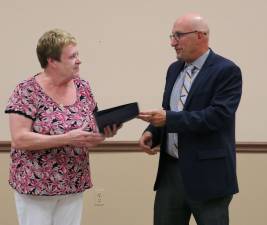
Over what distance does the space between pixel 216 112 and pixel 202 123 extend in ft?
0.27

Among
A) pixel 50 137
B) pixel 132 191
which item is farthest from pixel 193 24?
pixel 132 191

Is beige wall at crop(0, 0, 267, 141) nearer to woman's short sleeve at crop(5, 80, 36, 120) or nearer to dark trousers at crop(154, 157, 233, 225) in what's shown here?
dark trousers at crop(154, 157, 233, 225)

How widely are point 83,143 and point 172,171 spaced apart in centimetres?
53

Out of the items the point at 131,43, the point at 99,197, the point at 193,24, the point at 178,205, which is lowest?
the point at 99,197

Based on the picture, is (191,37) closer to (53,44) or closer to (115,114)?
(115,114)

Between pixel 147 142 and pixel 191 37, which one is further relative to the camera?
pixel 147 142

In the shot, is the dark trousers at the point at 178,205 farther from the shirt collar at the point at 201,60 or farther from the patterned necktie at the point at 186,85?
the shirt collar at the point at 201,60

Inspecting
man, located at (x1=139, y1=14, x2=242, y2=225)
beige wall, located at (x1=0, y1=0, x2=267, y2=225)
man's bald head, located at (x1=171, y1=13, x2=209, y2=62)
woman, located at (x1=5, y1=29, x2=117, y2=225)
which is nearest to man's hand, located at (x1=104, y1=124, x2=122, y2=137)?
woman, located at (x1=5, y1=29, x2=117, y2=225)

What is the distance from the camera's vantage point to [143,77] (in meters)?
3.47

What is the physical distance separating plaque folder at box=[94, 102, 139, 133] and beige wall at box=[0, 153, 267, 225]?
4.50 ft

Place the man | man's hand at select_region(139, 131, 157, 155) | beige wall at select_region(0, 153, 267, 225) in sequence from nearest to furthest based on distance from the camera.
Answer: the man, man's hand at select_region(139, 131, 157, 155), beige wall at select_region(0, 153, 267, 225)

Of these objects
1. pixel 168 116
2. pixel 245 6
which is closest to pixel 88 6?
pixel 245 6

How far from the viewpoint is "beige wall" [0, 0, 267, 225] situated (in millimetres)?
3408

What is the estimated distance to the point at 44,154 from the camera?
88.0 inches
